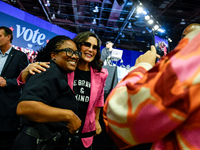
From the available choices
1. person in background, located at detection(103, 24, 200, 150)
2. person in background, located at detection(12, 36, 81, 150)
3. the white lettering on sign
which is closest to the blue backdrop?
the white lettering on sign

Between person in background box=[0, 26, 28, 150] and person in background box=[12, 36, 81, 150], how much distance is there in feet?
4.17

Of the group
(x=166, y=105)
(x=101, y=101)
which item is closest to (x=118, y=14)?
(x=101, y=101)

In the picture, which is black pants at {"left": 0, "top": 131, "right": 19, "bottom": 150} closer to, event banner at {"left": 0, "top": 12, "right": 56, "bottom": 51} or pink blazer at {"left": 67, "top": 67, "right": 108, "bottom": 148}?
pink blazer at {"left": 67, "top": 67, "right": 108, "bottom": 148}

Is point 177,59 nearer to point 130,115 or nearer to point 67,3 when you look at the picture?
point 130,115

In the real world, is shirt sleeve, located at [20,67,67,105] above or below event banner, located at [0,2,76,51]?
below

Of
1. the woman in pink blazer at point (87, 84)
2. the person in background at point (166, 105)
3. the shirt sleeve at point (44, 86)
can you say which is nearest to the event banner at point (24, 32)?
the woman in pink blazer at point (87, 84)

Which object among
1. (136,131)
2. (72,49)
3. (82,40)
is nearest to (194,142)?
(136,131)

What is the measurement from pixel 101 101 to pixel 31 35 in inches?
175

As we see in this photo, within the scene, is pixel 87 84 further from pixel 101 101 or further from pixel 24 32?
pixel 24 32

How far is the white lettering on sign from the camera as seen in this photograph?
4714mm

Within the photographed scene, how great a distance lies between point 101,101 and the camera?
6.30ft

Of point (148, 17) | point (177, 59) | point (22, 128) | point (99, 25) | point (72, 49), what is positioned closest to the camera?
point (177, 59)

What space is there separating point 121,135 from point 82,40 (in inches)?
59.1

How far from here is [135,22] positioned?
30.8 feet
